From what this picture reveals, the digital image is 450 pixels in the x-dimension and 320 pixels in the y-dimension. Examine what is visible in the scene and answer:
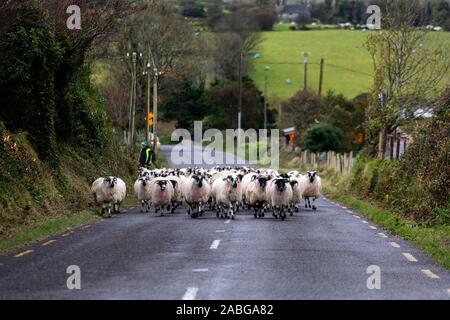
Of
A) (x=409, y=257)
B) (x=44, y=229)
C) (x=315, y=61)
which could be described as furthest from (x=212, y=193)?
(x=315, y=61)

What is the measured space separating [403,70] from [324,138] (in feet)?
97.1

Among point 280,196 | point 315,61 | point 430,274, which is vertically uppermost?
point 430,274

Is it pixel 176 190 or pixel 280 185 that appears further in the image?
pixel 176 190

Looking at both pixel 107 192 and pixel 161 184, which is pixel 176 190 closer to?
→ pixel 161 184

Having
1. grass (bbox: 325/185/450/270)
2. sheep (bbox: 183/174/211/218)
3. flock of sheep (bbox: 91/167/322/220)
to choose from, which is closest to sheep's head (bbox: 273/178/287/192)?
flock of sheep (bbox: 91/167/322/220)

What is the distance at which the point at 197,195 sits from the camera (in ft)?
92.6

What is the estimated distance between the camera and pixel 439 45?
128 ft

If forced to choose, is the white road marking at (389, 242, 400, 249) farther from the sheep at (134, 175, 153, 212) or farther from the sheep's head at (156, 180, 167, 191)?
the sheep at (134, 175, 153, 212)

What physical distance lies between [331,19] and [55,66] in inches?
5007

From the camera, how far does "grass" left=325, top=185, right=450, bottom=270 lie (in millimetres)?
18439

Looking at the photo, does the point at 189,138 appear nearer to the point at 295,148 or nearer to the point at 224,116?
the point at 224,116

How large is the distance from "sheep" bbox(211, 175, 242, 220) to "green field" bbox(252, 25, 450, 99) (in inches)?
3408

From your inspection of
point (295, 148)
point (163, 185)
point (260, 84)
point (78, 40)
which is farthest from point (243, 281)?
point (260, 84)

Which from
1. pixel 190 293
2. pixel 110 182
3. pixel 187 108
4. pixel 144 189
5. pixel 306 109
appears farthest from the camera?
pixel 187 108
